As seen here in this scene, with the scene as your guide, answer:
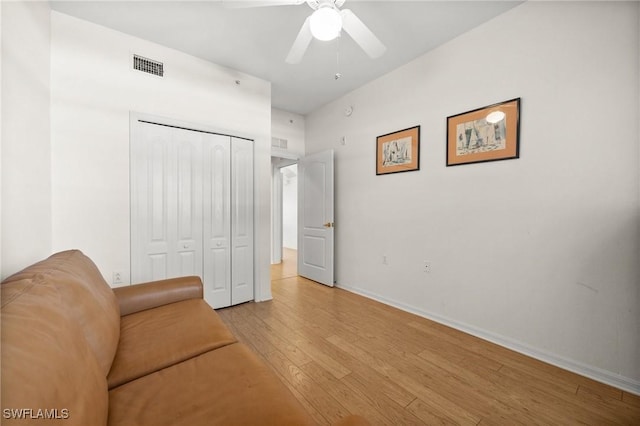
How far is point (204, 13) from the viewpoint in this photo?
2168mm

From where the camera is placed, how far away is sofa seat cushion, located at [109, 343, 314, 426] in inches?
33.2

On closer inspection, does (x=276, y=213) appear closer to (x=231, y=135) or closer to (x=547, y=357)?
(x=231, y=135)

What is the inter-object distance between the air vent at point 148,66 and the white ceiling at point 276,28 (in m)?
0.21

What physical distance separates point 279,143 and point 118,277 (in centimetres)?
281

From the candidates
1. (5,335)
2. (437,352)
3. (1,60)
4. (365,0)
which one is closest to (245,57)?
(365,0)

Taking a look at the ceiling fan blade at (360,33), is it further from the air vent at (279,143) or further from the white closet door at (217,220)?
the air vent at (279,143)

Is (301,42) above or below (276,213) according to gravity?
above

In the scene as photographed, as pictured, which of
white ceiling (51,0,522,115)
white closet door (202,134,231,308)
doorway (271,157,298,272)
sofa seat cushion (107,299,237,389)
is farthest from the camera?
doorway (271,157,298,272)

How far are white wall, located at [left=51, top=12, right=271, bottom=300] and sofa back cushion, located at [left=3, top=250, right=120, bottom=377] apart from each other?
101 centimetres

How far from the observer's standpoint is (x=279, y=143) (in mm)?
4145

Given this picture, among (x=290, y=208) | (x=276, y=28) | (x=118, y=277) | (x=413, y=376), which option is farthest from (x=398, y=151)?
(x=290, y=208)

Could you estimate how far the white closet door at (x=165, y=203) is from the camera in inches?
96.3

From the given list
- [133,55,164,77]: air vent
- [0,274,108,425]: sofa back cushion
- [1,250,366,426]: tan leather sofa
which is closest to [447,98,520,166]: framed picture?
[1,250,366,426]: tan leather sofa

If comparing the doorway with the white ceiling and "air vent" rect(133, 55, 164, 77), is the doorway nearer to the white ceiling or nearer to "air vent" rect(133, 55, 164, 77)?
the white ceiling
